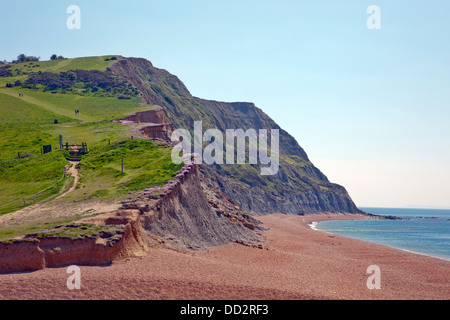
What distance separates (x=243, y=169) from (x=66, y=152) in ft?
313

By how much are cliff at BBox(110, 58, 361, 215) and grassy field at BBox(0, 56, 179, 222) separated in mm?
22280

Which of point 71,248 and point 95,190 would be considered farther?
point 95,190

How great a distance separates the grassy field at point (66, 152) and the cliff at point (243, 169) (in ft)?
73.1

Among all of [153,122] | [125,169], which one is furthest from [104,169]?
[153,122]

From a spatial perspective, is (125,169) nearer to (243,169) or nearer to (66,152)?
(66,152)

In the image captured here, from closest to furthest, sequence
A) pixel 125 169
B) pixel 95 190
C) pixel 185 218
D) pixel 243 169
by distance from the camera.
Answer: pixel 185 218 → pixel 95 190 → pixel 125 169 → pixel 243 169

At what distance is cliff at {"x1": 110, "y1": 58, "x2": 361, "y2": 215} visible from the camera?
123125 millimetres

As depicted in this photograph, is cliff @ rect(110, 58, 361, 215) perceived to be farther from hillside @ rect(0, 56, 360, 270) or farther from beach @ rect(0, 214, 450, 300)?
beach @ rect(0, 214, 450, 300)

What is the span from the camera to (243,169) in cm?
14412

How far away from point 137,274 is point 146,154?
2378 centimetres

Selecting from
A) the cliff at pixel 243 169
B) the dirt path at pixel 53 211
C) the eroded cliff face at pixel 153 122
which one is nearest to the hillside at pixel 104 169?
the dirt path at pixel 53 211

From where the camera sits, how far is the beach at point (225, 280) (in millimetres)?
22750

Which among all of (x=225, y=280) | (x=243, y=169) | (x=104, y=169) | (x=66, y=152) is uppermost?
(x=66, y=152)
